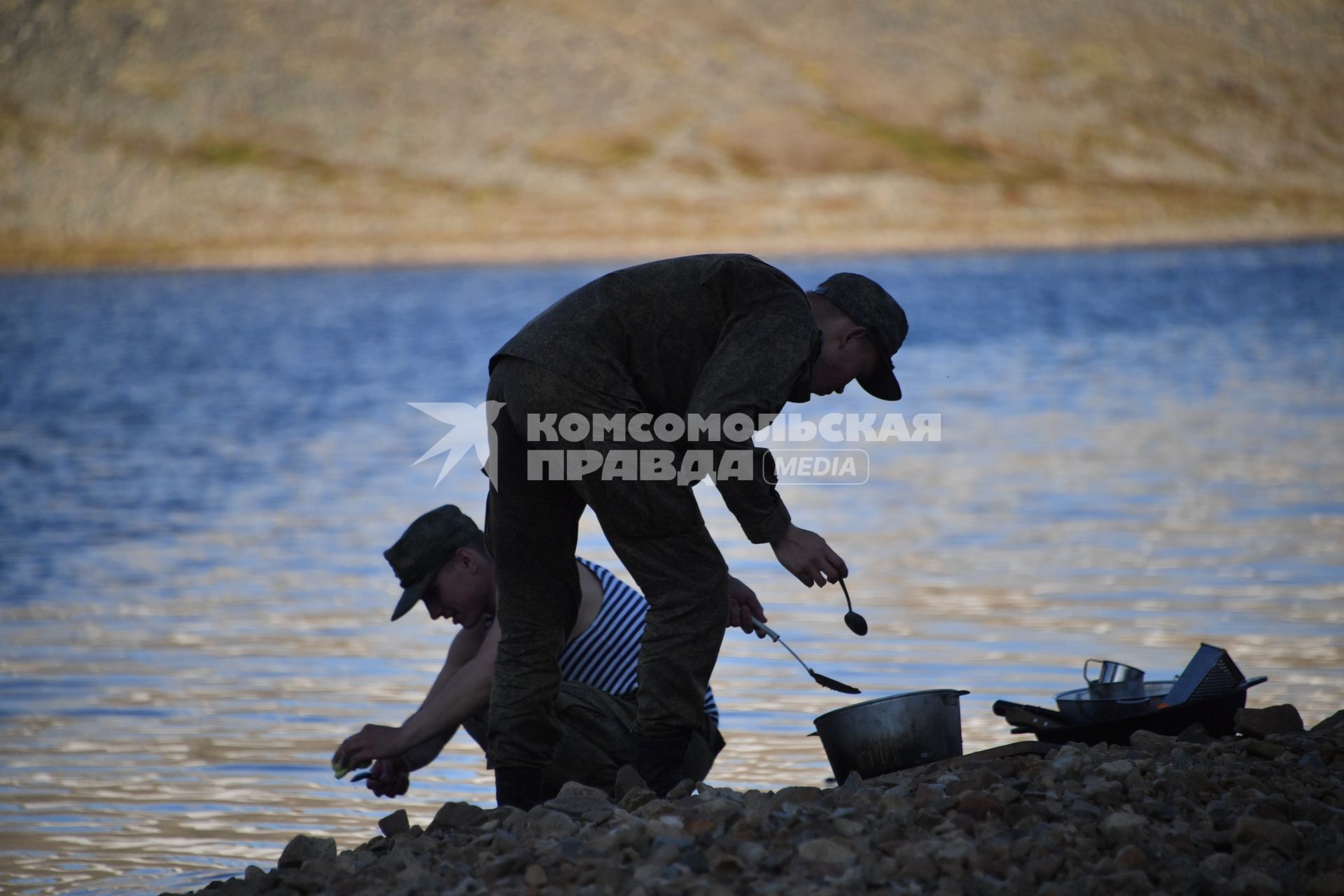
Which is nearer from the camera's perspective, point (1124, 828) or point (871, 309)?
point (1124, 828)

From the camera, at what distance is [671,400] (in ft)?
15.9

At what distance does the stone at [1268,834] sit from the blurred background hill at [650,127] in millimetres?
67048

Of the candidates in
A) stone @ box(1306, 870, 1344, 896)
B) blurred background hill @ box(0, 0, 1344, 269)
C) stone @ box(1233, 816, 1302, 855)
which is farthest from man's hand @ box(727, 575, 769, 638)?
blurred background hill @ box(0, 0, 1344, 269)

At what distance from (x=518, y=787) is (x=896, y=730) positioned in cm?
120

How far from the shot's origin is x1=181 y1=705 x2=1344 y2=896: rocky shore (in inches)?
155

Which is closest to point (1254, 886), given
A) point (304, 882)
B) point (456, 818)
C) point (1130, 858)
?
point (1130, 858)

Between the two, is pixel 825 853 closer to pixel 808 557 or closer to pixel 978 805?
pixel 978 805

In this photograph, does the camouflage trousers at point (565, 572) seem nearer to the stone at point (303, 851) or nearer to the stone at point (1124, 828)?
the stone at point (303, 851)

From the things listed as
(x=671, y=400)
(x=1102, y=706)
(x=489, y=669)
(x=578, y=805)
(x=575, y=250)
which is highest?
(x=575, y=250)

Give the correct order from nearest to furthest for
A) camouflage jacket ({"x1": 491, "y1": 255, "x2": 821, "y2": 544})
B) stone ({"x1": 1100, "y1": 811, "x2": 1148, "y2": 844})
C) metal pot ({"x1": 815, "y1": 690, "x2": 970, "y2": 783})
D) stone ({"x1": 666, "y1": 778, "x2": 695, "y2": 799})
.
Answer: stone ({"x1": 1100, "y1": 811, "x2": 1148, "y2": 844}) < camouflage jacket ({"x1": 491, "y1": 255, "x2": 821, "y2": 544}) < stone ({"x1": 666, "y1": 778, "x2": 695, "y2": 799}) < metal pot ({"x1": 815, "y1": 690, "x2": 970, "y2": 783})

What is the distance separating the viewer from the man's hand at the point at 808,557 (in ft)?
15.2

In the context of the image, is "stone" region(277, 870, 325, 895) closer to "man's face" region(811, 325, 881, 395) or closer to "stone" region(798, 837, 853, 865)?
"stone" region(798, 837, 853, 865)

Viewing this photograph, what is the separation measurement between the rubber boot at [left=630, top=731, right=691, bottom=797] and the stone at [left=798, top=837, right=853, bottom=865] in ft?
3.04

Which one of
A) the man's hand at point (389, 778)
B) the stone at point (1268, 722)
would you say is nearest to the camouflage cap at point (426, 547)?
the man's hand at point (389, 778)
